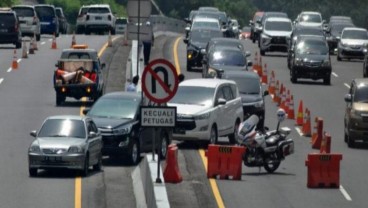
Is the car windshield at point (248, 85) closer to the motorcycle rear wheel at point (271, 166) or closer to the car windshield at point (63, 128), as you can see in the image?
the motorcycle rear wheel at point (271, 166)

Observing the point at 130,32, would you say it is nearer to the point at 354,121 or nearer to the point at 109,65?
the point at 354,121

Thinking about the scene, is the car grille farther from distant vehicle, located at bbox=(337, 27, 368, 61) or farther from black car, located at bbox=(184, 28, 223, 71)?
black car, located at bbox=(184, 28, 223, 71)

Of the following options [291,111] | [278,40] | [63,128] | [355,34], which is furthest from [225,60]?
[63,128]

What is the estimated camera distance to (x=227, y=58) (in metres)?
50.6

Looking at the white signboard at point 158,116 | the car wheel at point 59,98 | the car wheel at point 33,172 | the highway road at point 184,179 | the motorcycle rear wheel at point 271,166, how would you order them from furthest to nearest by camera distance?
the car wheel at point 59,98 → the motorcycle rear wheel at point 271,166 → the car wheel at point 33,172 → the highway road at point 184,179 → the white signboard at point 158,116

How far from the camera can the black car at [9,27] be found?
209ft

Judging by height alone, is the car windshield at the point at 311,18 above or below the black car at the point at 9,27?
below

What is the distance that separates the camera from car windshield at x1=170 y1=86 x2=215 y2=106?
3572 cm

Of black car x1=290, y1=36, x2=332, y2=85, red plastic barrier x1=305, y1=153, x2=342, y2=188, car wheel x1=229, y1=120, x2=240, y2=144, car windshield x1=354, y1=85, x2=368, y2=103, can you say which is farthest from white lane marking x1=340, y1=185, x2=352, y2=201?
black car x1=290, y1=36, x2=332, y2=85

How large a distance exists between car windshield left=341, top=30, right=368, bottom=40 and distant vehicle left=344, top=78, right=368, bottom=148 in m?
28.6

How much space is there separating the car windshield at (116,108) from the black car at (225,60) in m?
15.7

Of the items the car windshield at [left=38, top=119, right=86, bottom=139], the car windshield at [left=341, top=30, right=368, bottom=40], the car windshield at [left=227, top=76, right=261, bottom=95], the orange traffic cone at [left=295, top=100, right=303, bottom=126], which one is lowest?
the car windshield at [left=341, top=30, right=368, bottom=40]

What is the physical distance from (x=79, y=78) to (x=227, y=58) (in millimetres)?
8380

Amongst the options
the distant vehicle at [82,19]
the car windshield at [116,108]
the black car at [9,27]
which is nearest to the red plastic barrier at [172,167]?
the car windshield at [116,108]
